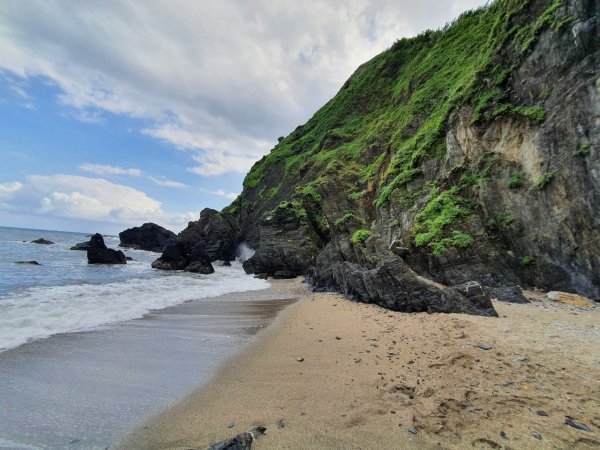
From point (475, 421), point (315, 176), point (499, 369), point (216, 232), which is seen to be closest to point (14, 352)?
point (475, 421)

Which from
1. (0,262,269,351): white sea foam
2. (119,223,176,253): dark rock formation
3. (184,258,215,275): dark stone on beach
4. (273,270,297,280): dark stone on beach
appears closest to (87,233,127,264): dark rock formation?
(184,258,215,275): dark stone on beach

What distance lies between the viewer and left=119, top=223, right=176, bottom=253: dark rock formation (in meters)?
70.5

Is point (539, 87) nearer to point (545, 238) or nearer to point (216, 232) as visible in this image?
point (545, 238)

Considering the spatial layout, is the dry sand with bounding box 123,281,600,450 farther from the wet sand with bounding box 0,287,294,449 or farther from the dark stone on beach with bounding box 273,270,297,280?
the dark stone on beach with bounding box 273,270,297,280

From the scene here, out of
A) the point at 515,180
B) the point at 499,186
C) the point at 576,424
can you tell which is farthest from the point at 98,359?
the point at 499,186

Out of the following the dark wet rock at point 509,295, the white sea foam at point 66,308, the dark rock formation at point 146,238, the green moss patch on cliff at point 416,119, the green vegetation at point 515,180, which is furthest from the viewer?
the dark rock formation at point 146,238

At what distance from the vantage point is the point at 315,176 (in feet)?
123

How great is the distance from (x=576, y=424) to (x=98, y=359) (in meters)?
7.91

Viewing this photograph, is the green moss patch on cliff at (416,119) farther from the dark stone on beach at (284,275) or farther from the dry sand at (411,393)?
the dry sand at (411,393)

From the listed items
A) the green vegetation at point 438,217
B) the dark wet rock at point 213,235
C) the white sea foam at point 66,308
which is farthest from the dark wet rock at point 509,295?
the dark wet rock at point 213,235

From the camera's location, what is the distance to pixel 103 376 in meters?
5.40

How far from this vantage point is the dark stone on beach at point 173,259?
3416 cm

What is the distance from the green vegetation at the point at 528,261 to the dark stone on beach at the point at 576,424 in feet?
32.8

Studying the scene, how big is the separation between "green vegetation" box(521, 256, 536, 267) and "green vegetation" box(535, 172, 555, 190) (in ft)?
8.91
